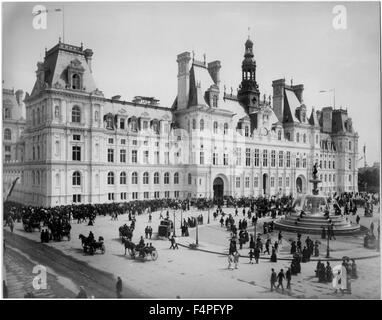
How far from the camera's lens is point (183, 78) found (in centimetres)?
4684

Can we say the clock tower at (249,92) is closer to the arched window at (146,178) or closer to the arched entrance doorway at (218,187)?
the arched entrance doorway at (218,187)

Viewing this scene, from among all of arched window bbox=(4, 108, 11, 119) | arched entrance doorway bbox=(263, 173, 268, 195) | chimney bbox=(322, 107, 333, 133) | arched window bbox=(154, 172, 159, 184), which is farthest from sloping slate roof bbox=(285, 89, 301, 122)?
arched window bbox=(4, 108, 11, 119)

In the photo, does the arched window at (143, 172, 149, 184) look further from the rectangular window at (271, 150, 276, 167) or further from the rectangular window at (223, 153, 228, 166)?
the rectangular window at (271, 150, 276, 167)

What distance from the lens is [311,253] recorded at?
20.9 metres

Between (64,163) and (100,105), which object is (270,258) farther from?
(100,105)

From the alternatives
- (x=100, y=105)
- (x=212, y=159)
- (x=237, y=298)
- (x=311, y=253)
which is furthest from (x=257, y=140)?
(x=237, y=298)

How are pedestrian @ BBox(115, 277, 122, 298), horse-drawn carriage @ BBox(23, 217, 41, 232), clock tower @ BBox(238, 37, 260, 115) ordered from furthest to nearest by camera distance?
clock tower @ BBox(238, 37, 260, 115) → horse-drawn carriage @ BBox(23, 217, 41, 232) → pedestrian @ BBox(115, 277, 122, 298)

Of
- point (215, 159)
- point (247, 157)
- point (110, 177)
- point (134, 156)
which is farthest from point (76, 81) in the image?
point (247, 157)

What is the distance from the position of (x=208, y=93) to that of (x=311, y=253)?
31.1 m

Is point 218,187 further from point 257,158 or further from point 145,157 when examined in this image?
point 145,157

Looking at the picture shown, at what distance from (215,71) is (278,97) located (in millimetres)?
16109

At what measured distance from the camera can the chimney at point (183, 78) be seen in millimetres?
45938

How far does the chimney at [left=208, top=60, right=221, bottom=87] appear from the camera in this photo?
161ft

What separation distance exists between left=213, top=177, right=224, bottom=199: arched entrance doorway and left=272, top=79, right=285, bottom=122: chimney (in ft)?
63.1
